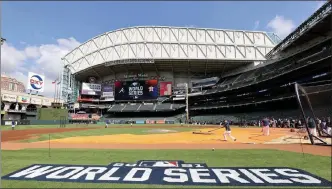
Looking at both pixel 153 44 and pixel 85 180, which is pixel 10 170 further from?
pixel 153 44

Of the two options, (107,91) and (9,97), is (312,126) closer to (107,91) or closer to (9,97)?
(107,91)

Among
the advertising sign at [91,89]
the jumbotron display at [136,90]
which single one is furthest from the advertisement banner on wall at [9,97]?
the jumbotron display at [136,90]

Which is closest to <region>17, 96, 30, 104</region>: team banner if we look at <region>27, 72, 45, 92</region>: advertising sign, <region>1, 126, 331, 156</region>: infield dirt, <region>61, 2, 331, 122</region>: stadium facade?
<region>61, 2, 331, 122</region>: stadium facade

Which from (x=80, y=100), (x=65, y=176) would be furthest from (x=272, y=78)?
(x=80, y=100)

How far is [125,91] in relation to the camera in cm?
8712

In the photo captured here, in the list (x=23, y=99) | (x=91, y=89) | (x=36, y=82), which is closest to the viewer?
(x=36, y=82)

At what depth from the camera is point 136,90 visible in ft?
282

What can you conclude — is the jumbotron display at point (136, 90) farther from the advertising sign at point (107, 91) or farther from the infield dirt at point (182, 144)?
the infield dirt at point (182, 144)

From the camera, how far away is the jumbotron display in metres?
85.1

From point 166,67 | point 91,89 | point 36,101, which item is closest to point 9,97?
point 36,101

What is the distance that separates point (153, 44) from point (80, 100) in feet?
119

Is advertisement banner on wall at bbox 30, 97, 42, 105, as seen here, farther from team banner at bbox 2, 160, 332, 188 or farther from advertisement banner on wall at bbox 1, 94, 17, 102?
team banner at bbox 2, 160, 332, 188

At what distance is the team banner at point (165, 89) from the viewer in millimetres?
85719

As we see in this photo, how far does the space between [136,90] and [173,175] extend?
79.1 meters
